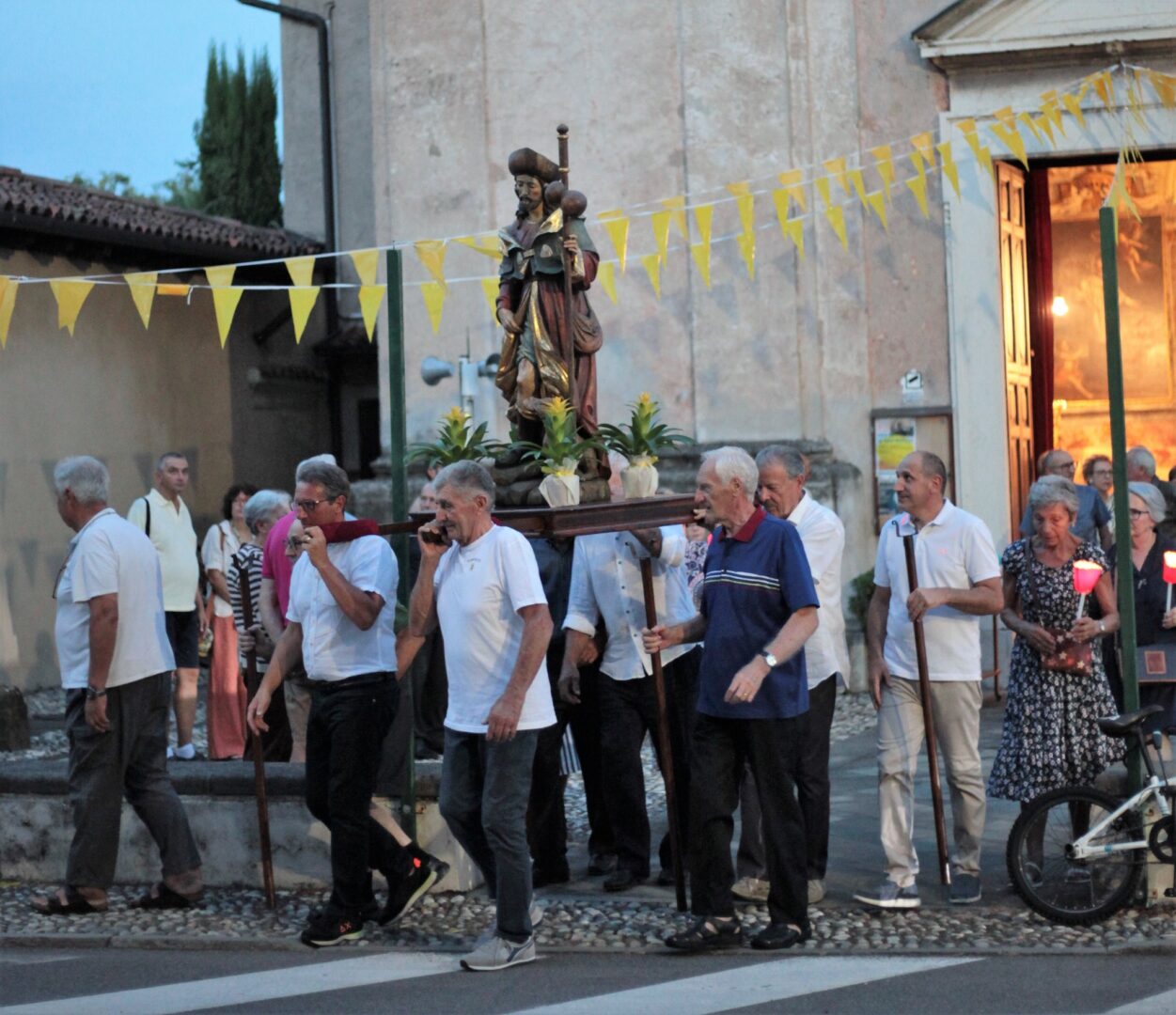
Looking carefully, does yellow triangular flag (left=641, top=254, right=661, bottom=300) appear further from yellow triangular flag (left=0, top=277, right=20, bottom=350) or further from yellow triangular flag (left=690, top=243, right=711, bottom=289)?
yellow triangular flag (left=0, top=277, right=20, bottom=350)

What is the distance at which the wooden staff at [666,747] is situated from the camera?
779 cm

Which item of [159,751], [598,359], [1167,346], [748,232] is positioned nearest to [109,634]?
[159,751]

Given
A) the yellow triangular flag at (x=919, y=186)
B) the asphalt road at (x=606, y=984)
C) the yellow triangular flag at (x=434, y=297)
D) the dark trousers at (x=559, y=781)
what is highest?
the yellow triangular flag at (x=919, y=186)

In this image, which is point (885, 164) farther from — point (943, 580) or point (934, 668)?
point (934, 668)

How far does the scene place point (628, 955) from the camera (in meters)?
7.29

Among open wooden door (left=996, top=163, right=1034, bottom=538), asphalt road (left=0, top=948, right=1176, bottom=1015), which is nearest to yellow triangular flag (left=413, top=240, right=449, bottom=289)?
asphalt road (left=0, top=948, right=1176, bottom=1015)

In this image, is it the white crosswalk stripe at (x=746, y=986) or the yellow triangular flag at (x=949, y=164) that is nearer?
the white crosswalk stripe at (x=746, y=986)

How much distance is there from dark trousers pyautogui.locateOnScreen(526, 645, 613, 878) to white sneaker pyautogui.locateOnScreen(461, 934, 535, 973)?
132 cm

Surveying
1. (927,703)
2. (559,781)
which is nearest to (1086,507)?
(927,703)

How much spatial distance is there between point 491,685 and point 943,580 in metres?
2.05

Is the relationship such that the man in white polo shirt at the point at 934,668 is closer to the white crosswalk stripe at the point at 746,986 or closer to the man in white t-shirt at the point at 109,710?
the white crosswalk stripe at the point at 746,986

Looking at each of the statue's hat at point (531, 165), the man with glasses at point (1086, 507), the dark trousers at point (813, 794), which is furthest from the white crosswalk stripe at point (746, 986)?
the man with glasses at point (1086, 507)

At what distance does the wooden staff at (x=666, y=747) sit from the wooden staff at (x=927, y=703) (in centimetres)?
106

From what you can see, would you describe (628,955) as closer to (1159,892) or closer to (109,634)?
(1159,892)
